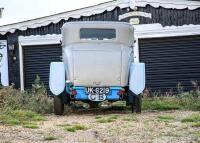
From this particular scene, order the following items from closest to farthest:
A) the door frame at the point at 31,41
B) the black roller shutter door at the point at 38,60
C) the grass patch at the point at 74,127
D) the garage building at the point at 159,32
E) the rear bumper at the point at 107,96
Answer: the grass patch at the point at 74,127, the rear bumper at the point at 107,96, the garage building at the point at 159,32, the door frame at the point at 31,41, the black roller shutter door at the point at 38,60

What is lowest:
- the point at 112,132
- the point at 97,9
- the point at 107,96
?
the point at 112,132

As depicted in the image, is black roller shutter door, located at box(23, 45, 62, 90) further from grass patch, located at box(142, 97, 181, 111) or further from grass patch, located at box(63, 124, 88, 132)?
grass patch, located at box(63, 124, 88, 132)

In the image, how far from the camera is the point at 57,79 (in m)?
12.5

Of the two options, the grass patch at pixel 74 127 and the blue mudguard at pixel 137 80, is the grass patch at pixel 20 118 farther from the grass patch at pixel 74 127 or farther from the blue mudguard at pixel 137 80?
the blue mudguard at pixel 137 80

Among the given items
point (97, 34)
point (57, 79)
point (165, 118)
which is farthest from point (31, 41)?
point (165, 118)

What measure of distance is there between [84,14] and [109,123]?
9857mm

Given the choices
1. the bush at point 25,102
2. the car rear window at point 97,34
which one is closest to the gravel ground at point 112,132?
the bush at point 25,102

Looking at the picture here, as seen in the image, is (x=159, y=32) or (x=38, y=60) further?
(x=38, y=60)

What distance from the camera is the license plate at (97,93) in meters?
12.4

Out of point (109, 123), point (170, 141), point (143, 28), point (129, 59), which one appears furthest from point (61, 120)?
point (143, 28)

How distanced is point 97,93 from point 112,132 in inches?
139

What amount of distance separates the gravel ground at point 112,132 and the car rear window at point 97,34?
8.90 feet

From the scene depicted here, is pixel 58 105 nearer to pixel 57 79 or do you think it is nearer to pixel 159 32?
pixel 57 79

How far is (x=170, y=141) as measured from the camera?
7.97 meters
